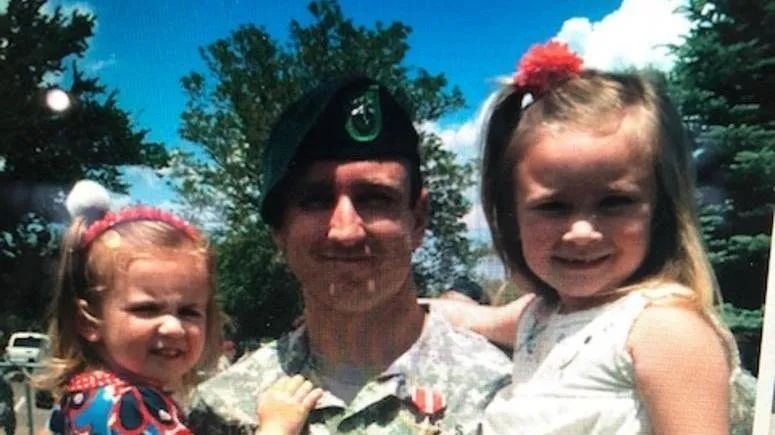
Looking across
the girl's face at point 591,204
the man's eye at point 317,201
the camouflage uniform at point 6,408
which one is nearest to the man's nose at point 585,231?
the girl's face at point 591,204

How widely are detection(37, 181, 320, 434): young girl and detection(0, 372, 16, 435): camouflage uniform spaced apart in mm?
98

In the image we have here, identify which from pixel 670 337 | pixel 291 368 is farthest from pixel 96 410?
pixel 670 337

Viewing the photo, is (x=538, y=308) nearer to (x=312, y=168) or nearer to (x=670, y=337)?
(x=670, y=337)

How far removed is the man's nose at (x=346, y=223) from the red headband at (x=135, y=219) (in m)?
0.23

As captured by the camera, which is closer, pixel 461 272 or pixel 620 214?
pixel 620 214

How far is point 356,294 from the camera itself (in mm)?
1645

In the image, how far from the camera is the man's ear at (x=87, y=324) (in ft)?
5.67

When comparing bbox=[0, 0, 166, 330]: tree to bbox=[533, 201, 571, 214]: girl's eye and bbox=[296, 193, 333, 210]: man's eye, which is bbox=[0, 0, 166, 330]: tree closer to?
bbox=[296, 193, 333, 210]: man's eye

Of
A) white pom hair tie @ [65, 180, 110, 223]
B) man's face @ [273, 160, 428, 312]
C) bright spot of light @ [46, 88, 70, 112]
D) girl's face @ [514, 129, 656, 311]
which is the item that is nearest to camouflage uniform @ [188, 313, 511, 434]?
man's face @ [273, 160, 428, 312]

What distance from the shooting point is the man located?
1.61 metres

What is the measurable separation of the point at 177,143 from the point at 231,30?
0.19 m

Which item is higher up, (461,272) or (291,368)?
(461,272)

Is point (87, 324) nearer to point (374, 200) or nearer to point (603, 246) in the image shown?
point (374, 200)

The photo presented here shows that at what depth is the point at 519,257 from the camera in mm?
1618
